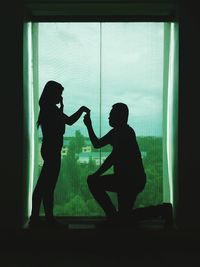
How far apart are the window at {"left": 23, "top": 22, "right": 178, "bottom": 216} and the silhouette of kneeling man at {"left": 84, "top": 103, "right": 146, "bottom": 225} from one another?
351 millimetres

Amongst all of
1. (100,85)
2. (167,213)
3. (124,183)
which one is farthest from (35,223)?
(100,85)

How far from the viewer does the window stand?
471 centimetres

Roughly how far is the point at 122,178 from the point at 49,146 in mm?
831

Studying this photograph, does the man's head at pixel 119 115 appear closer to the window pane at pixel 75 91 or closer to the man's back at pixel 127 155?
the man's back at pixel 127 155

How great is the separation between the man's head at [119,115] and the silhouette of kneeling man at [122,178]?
0.05 meters

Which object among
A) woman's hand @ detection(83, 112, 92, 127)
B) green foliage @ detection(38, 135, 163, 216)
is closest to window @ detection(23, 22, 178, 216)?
green foliage @ detection(38, 135, 163, 216)

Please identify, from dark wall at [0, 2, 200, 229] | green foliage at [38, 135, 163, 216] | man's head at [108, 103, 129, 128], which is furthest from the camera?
green foliage at [38, 135, 163, 216]
